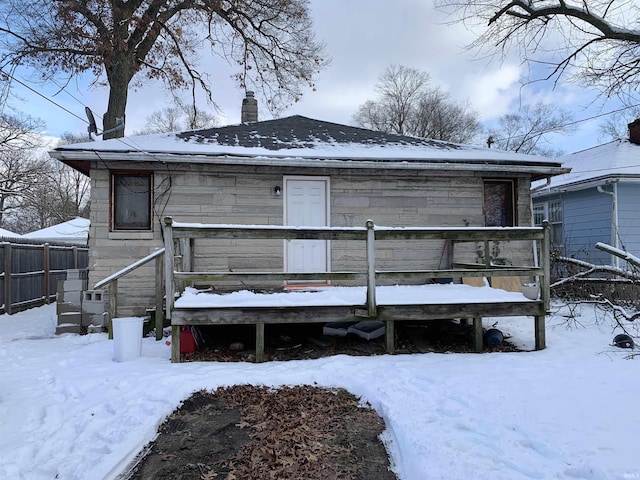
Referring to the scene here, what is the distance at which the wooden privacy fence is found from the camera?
386 inches

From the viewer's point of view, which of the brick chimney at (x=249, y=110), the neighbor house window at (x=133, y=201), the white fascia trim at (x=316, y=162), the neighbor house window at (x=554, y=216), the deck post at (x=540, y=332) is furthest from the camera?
the neighbor house window at (x=554, y=216)

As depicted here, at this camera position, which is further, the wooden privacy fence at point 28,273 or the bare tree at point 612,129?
the bare tree at point 612,129

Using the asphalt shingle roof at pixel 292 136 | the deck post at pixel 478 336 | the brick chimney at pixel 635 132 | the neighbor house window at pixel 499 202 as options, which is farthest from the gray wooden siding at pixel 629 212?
the deck post at pixel 478 336

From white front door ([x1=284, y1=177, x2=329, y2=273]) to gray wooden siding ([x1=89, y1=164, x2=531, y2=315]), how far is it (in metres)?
0.15

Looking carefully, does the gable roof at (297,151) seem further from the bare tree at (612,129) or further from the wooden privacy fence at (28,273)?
the bare tree at (612,129)

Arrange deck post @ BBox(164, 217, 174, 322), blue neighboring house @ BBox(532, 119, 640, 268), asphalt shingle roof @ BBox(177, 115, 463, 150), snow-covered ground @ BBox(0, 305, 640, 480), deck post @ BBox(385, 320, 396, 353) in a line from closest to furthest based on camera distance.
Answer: snow-covered ground @ BBox(0, 305, 640, 480), deck post @ BBox(164, 217, 174, 322), deck post @ BBox(385, 320, 396, 353), asphalt shingle roof @ BBox(177, 115, 463, 150), blue neighboring house @ BBox(532, 119, 640, 268)

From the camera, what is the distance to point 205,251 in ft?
24.8

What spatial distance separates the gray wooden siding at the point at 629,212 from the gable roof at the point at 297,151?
424cm

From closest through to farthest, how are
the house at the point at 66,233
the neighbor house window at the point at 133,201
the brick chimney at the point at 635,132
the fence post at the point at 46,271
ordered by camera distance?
the neighbor house window at the point at 133,201 → the fence post at the point at 46,271 → the brick chimney at the point at 635,132 → the house at the point at 66,233

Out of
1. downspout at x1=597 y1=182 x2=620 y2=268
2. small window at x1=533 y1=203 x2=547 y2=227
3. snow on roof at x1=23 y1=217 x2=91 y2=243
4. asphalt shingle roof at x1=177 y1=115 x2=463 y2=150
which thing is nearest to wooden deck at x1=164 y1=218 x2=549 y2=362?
asphalt shingle roof at x1=177 y1=115 x2=463 y2=150

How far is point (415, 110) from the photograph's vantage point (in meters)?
32.7

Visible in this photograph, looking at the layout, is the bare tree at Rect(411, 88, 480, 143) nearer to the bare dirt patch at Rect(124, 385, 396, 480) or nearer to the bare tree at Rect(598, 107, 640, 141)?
the bare tree at Rect(598, 107, 640, 141)

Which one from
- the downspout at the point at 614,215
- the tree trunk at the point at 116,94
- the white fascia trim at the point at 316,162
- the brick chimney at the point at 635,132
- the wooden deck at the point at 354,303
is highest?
the tree trunk at the point at 116,94

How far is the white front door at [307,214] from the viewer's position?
7848 millimetres
